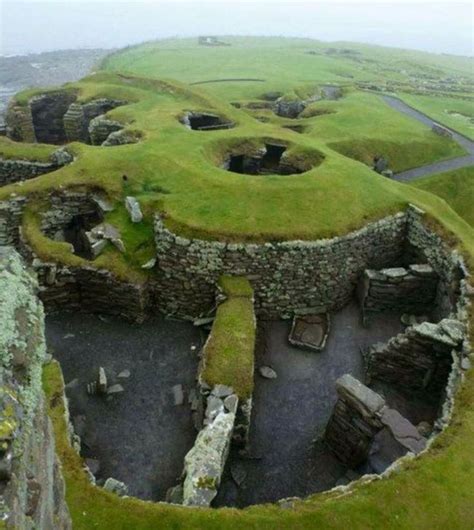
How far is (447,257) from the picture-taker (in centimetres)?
2078

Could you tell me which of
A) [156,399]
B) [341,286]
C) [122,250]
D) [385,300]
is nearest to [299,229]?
[341,286]

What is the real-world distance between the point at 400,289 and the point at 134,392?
12679 mm

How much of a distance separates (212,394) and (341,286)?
9.65 meters

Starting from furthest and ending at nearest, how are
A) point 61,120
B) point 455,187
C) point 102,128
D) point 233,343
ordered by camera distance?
point 61,120
point 102,128
point 455,187
point 233,343

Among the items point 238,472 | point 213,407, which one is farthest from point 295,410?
point 213,407

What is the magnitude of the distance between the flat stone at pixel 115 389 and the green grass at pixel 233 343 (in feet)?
12.5

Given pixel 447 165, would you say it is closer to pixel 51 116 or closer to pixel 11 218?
pixel 11 218

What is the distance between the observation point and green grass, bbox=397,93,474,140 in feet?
147

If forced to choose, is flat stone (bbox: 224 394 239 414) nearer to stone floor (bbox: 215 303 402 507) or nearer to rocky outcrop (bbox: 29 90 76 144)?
stone floor (bbox: 215 303 402 507)

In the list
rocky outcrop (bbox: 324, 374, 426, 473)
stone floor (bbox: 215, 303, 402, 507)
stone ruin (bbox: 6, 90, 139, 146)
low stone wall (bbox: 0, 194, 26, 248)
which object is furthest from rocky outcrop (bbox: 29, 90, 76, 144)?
rocky outcrop (bbox: 324, 374, 426, 473)

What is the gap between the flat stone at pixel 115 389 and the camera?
17.5 m

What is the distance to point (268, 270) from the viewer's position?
20.5 metres

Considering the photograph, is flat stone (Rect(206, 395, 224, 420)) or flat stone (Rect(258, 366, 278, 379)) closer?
flat stone (Rect(206, 395, 224, 420))

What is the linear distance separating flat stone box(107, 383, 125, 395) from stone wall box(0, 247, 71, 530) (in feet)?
41.8
